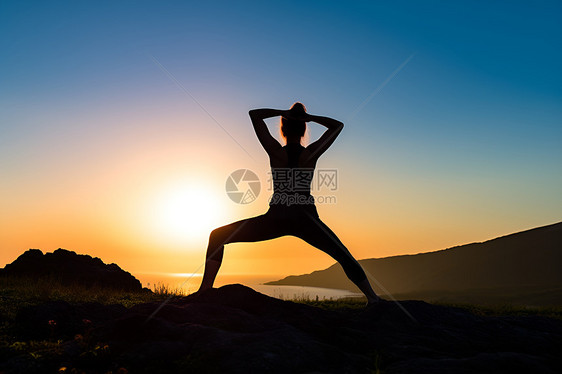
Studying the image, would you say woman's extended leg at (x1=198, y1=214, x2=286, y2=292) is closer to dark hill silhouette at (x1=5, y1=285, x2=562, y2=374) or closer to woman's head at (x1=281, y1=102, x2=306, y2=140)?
dark hill silhouette at (x1=5, y1=285, x2=562, y2=374)

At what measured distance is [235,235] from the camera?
6121mm

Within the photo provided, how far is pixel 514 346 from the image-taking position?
4.81 metres

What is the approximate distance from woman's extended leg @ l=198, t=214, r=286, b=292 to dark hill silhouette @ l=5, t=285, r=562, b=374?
0.43 metres

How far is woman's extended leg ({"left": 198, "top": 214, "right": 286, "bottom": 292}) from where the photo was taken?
6086 mm

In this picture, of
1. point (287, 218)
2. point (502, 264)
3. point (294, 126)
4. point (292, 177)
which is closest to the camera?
point (287, 218)

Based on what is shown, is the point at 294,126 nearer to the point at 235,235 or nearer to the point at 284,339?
the point at 235,235

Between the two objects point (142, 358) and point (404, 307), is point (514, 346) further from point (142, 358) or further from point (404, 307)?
point (142, 358)

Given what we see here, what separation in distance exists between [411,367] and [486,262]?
77351 millimetres

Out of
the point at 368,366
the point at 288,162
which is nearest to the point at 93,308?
the point at 288,162

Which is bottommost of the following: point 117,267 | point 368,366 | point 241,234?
point 368,366

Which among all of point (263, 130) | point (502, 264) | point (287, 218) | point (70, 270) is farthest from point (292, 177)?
point (502, 264)

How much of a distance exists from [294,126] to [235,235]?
6.69ft

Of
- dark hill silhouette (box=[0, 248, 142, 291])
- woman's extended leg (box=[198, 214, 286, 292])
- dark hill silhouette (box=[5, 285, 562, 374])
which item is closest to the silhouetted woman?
woman's extended leg (box=[198, 214, 286, 292])

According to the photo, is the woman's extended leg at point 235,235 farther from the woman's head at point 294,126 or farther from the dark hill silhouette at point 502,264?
the dark hill silhouette at point 502,264
